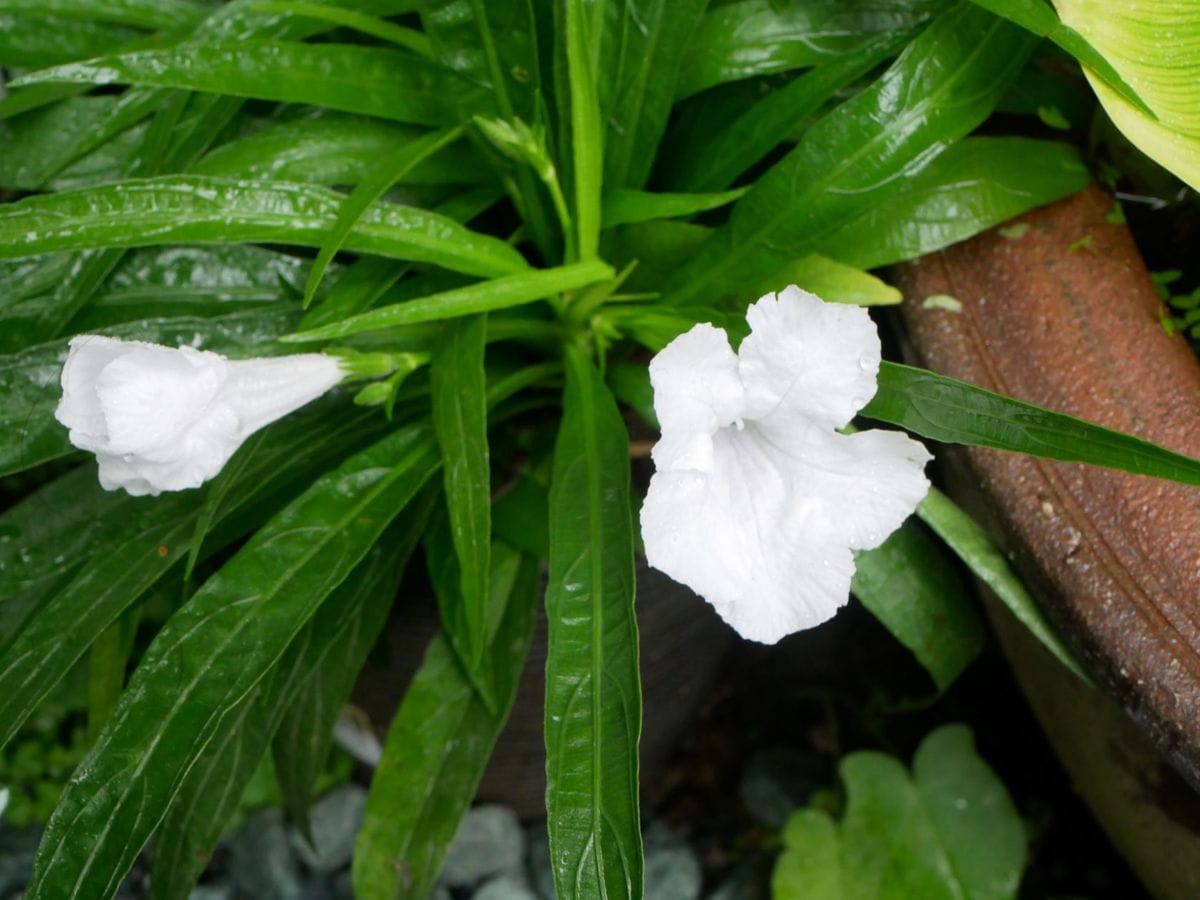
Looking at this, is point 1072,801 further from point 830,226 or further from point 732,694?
point 830,226

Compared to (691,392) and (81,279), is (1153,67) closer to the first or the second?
(691,392)

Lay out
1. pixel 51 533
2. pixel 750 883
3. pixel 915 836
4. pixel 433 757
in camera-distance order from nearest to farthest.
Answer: pixel 51 533 < pixel 433 757 < pixel 915 836 < pixel 750 883

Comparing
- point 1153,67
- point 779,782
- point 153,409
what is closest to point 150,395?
point 153,409

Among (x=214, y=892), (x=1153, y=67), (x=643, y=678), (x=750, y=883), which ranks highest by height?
(x=1153, y=67)

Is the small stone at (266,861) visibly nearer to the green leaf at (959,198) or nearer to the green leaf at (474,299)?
the green leaf at (474,299)

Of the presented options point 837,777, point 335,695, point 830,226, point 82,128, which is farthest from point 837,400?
point 837,777

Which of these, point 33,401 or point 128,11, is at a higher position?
point 128,11
